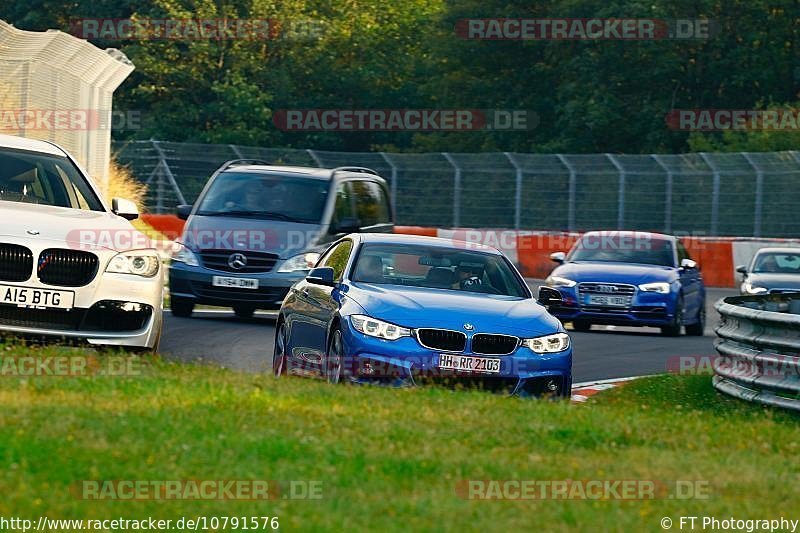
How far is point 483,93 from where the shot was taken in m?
66.4

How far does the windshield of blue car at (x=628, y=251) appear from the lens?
2422 cm

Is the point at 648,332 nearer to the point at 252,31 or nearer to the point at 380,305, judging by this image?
the point at 380,305

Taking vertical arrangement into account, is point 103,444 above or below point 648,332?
above

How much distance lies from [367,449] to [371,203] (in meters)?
14.5

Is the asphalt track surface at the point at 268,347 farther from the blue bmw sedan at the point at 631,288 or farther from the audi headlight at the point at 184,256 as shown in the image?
the audi headlight at the point at 184,256

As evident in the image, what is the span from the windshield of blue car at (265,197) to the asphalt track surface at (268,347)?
1.33 metres

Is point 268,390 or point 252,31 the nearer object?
point 268,390

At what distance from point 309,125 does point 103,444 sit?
57759 mm

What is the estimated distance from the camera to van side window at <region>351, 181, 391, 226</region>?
73.1ft

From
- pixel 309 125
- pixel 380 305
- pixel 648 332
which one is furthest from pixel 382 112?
pixel 380 305

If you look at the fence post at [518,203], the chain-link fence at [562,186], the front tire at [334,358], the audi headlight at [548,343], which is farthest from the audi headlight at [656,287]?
the fence post at [518,203]

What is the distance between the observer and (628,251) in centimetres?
2445

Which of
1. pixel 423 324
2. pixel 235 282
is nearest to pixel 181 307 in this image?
pixel 235 282

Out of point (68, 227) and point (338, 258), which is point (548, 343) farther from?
point (68, 227)
